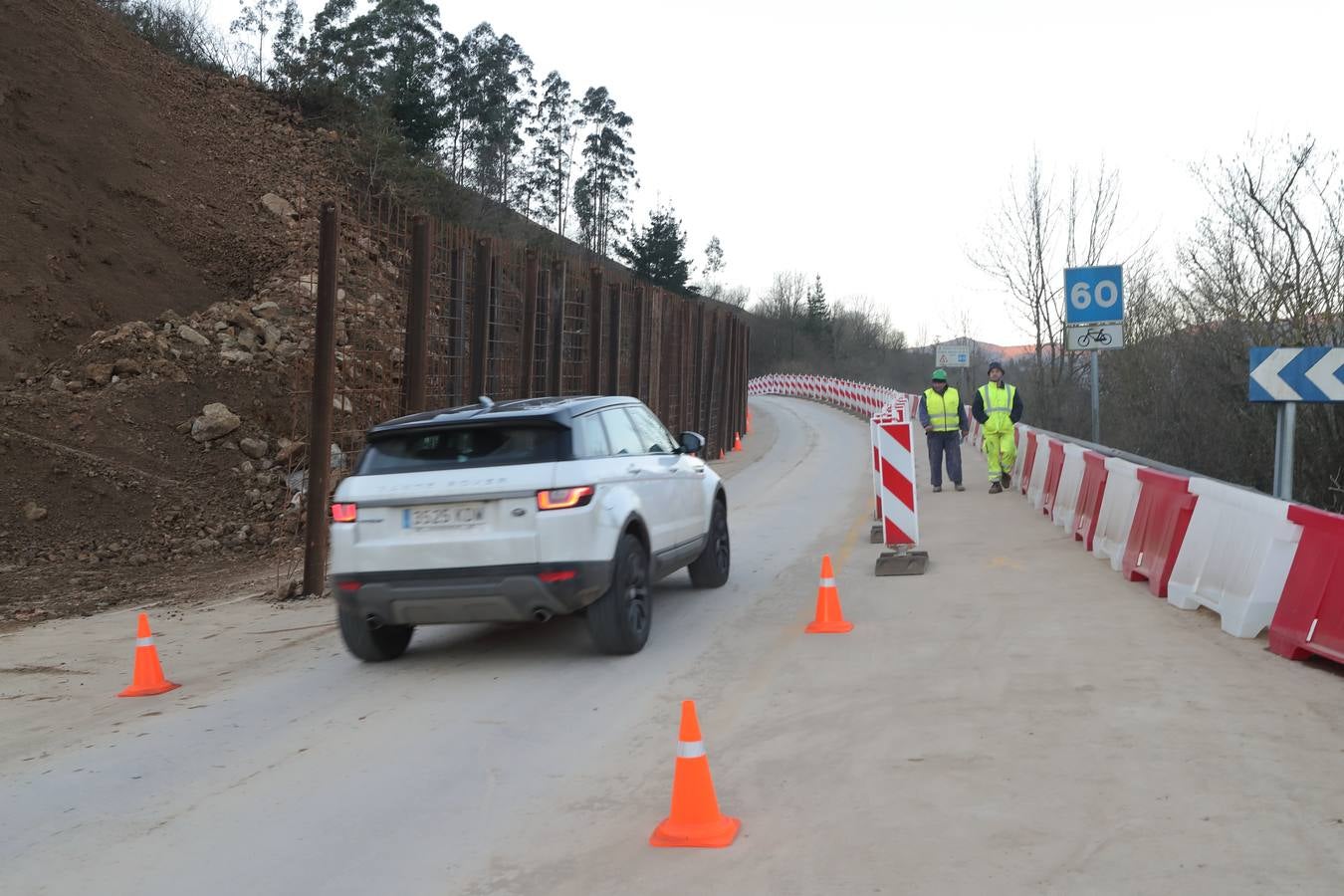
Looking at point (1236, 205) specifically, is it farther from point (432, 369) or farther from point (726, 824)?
point (726, 824)

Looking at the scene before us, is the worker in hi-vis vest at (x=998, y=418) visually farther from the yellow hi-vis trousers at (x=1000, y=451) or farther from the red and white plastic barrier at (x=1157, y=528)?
the red and white plastic barrier at (x=1157, y=528)

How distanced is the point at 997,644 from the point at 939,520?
7.30 m

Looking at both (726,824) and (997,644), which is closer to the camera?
(726,824)

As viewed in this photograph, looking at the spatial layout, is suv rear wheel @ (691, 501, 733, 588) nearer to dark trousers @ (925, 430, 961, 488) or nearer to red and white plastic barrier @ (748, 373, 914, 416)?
dark trousers @ (925, 430, 961, 488)

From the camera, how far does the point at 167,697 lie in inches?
287

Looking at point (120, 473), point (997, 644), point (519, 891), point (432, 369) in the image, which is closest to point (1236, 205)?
point (432, 369)

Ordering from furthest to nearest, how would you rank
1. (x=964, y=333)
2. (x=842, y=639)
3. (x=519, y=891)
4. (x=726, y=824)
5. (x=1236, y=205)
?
(x=964, y=333)
(x=1236, y=205)
(x=842, y=639)
(x=726, y=824)
(x=519, y=891)

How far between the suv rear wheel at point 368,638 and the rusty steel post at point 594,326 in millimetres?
12913

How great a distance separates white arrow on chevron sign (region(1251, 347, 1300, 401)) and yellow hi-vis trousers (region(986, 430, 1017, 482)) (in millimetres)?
7091

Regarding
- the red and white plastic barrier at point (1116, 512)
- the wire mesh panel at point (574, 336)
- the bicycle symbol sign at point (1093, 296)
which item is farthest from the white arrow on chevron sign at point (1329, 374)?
the wire mesh panel at point (574, 336)

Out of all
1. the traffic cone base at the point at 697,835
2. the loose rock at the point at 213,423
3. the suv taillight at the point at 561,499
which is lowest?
the traffic cone base at the point at 697,835

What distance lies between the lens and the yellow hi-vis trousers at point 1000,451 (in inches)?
701

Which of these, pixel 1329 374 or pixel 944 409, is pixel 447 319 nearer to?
pixel 944 409

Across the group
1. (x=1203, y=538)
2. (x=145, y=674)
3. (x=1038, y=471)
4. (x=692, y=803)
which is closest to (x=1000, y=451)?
(x=1038, y=471)
